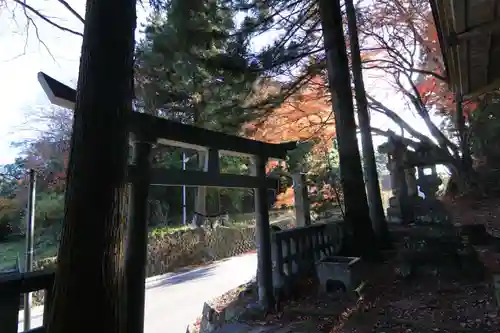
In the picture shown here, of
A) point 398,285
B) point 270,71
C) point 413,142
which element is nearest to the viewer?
point 398,285

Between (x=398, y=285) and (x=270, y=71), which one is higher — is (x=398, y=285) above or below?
below

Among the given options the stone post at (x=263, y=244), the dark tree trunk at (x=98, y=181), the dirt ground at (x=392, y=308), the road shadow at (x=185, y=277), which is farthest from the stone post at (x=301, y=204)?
the dark tree trunk at (x=98, y=181)

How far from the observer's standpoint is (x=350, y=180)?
539 centimetres

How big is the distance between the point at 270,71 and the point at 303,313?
4.69m

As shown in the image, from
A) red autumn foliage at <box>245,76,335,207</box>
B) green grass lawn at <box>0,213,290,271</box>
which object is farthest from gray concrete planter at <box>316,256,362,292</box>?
green grass lawn at <box>0,213,290,271</box>

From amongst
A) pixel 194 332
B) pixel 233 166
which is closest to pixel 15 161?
pixel 233 166

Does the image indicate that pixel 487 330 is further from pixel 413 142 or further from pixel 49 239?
pixel 49 239

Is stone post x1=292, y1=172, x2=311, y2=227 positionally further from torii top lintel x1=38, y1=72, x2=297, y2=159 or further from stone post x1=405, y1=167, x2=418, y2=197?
stone post x1=405, y1=167, x2=418, y2=197

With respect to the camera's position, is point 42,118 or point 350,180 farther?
point 42,118

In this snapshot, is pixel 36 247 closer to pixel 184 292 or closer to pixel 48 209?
pixel 48 209

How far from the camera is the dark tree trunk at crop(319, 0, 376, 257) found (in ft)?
17.1

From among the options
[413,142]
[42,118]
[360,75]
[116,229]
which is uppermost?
[42,118]

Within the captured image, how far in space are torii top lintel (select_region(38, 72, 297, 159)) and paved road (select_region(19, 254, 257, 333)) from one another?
3887mm

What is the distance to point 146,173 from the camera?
2744mm
